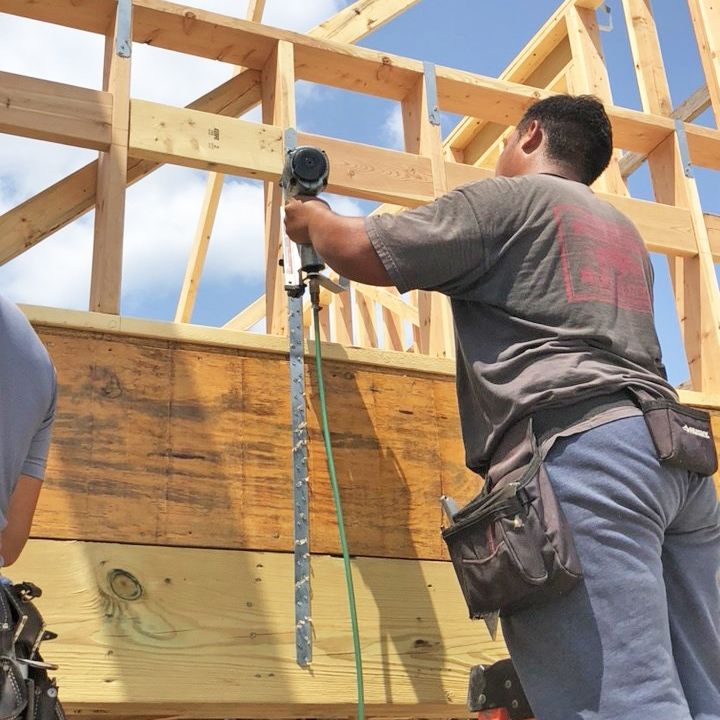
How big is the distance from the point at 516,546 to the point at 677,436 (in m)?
0.34

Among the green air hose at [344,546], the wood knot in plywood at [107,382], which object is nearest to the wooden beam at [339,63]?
the wood knot in plywood at [107,382]

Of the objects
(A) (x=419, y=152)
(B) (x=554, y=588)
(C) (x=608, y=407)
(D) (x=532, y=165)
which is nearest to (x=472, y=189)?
(D) (x=532, y=165)

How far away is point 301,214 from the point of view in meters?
2.08

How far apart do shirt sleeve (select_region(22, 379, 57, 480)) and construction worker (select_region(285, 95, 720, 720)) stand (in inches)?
23.8

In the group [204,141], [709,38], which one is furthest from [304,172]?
[709,38]

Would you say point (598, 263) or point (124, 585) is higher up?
point (598, 263)

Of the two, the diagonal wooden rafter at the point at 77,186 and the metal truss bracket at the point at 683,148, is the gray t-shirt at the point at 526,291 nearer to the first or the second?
the diagonal wooden rafter at the point at 77,186

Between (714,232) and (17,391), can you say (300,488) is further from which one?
(714,232)

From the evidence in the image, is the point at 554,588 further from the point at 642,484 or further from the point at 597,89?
the point at 597,89

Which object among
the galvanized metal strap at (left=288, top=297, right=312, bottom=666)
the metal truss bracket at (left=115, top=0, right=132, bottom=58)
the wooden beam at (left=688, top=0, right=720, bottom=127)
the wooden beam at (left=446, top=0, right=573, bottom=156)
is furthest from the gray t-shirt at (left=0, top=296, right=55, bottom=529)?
the wooden beam at (left=446, top=0, right=573, bottom=156)

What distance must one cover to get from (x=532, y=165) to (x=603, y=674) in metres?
1.06

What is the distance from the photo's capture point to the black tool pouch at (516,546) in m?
1.66

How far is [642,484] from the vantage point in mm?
1729

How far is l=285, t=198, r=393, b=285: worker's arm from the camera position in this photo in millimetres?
1895
